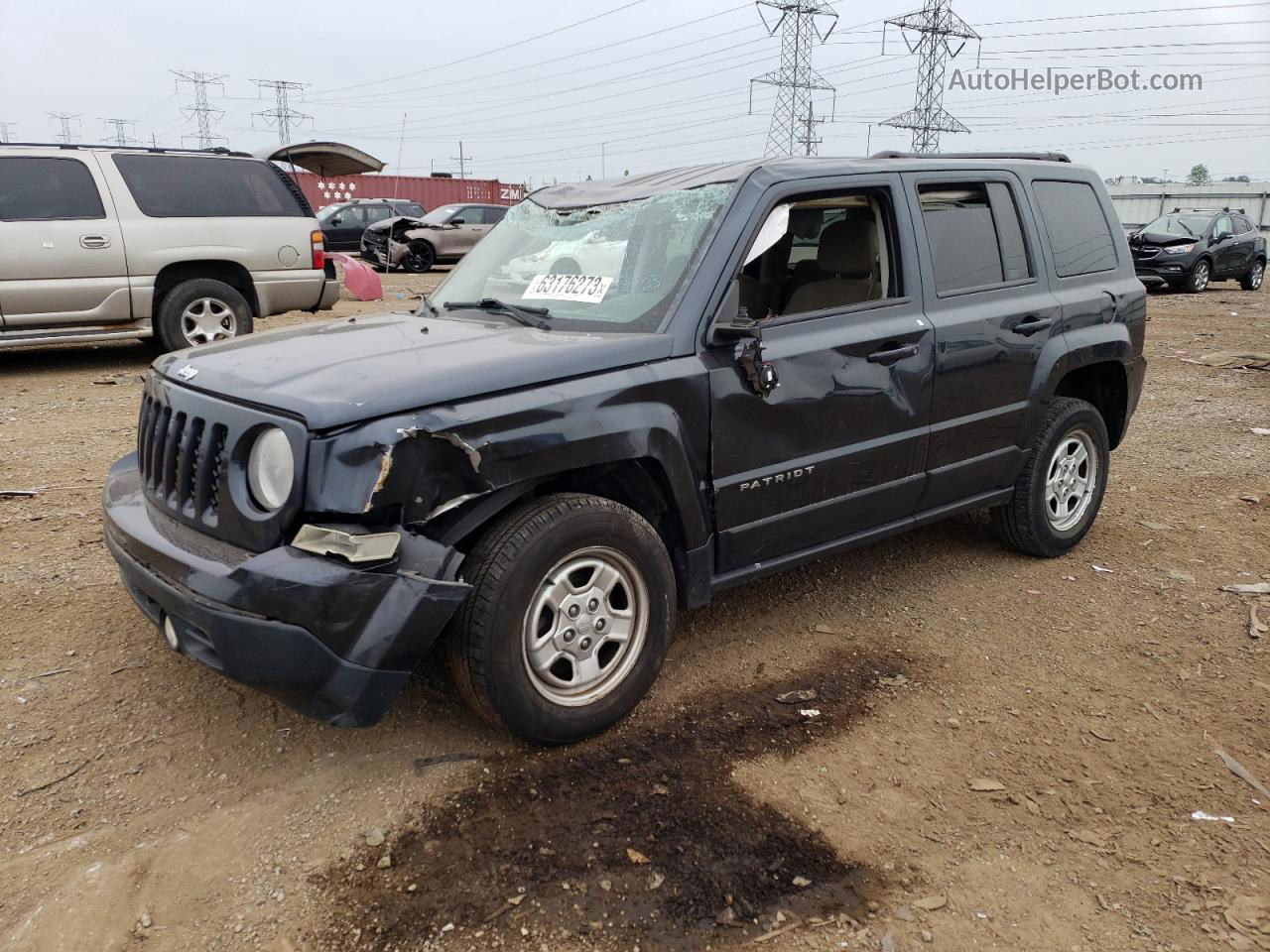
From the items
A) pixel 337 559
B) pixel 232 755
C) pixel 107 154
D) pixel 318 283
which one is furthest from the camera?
pixel 318 283

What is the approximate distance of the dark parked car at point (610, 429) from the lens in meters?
2.58

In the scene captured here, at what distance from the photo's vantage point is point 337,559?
2.52m

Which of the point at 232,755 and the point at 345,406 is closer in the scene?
the point at 345,406

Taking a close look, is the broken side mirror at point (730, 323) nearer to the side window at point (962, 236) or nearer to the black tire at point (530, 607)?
the black tire at point (530, 607)

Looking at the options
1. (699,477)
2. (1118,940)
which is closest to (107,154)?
(699,477)

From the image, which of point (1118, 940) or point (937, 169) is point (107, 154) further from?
point (1118, 940)

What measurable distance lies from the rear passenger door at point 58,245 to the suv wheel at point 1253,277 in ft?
68.5

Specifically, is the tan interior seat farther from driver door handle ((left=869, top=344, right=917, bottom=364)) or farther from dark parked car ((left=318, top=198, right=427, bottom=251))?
dark parked car ((left=318, top=198, right=427, bottom=251))

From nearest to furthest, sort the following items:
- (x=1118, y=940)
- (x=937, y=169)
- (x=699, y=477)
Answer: (x=1118, y=940)
(x=699, y=477)
(x=937, y=169)

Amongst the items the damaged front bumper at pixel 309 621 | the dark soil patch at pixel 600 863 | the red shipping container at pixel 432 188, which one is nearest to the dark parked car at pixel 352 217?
the red shipping container at pixel 432 188

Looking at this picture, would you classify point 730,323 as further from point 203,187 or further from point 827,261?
point 203,187

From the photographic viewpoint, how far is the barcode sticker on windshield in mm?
3492

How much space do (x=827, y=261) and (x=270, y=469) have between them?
2.44 m

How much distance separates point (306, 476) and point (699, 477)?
1269 millimetres
